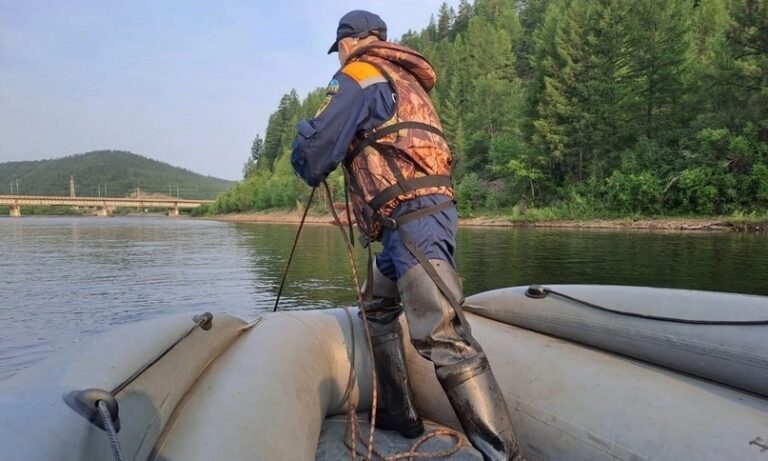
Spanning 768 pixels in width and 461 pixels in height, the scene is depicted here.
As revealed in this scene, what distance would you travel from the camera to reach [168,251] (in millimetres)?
28016

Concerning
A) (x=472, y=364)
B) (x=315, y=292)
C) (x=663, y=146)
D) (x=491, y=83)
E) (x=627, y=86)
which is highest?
(x=491, y=83)

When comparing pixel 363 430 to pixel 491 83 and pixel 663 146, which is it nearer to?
pixel 663 146

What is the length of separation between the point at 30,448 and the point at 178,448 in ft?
2.24

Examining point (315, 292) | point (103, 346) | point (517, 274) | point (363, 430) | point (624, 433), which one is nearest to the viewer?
point (624, 433)

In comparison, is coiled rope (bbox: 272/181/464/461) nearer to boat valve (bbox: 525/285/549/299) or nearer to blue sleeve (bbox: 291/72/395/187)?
blue sleeve (bbox: 291/72/395/187)

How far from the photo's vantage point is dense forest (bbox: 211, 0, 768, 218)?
35.3 meters

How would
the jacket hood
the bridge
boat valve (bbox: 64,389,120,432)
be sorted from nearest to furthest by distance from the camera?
boat valve (bbox: 64,389,120,432)
the jacket hood
the bridge

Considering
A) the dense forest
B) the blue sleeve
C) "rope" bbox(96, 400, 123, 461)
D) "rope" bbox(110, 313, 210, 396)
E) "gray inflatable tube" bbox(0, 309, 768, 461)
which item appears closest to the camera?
"rope" bbox(96, 400, 123, 461)

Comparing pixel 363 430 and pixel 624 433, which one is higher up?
pixel 624 433

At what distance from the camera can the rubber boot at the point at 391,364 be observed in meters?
3.51

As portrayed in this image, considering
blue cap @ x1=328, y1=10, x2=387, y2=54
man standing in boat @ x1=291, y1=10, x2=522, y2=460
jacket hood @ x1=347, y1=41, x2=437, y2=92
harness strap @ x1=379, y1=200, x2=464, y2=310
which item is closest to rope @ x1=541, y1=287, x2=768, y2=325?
man standing in boat @ x1=291, y1=10, x2=522, y2=460

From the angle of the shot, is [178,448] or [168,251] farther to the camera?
[168,251]

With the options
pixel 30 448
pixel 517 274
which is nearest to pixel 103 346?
pixel 30 448

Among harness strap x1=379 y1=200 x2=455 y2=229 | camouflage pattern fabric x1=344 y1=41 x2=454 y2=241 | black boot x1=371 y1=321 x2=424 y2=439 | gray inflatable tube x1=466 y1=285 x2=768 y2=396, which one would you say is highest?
camouflage pattern fabric x1=344 y1=41 x2=454 y2=241
